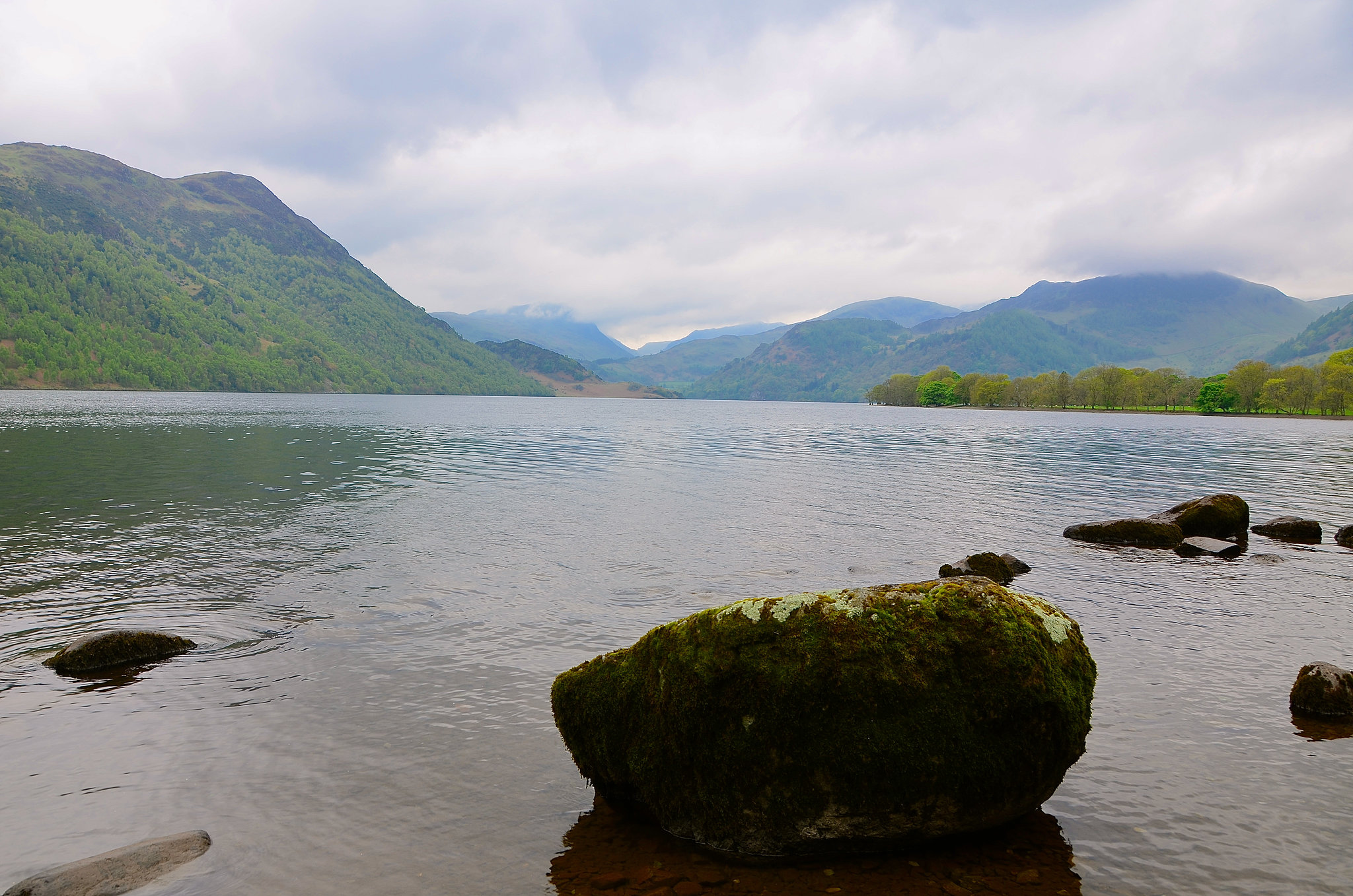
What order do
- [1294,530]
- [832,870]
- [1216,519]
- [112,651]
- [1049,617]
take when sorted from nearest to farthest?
[832,870] < [1049,617] < [112,651] < [1216,519] < [1294,530]

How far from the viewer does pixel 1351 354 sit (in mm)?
185750

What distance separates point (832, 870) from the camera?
7465 millimetres

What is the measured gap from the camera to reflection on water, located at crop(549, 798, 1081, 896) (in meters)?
7.17

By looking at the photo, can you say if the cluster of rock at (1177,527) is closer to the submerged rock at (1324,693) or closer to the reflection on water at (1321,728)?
the submerged rock at (1324,693)

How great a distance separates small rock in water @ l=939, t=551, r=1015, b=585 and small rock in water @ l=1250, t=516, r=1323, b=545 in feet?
46.4

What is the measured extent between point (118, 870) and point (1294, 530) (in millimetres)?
34799

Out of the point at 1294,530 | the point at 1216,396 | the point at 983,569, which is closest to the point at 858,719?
the point at 983,569

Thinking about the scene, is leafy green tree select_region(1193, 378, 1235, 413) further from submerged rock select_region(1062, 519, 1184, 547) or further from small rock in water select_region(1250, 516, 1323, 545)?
submerged rock select_region(1062, 519, 1184, 547)

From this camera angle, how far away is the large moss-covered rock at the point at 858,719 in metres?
7.59

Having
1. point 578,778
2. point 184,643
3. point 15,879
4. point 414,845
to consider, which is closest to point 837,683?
point 578,778

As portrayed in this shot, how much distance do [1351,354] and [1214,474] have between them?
194739 mm

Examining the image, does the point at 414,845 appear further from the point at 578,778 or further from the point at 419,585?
the point at 419,585

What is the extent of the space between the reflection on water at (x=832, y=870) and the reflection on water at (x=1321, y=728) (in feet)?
17.5

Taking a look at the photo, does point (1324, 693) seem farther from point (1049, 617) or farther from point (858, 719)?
point (858, 719)
